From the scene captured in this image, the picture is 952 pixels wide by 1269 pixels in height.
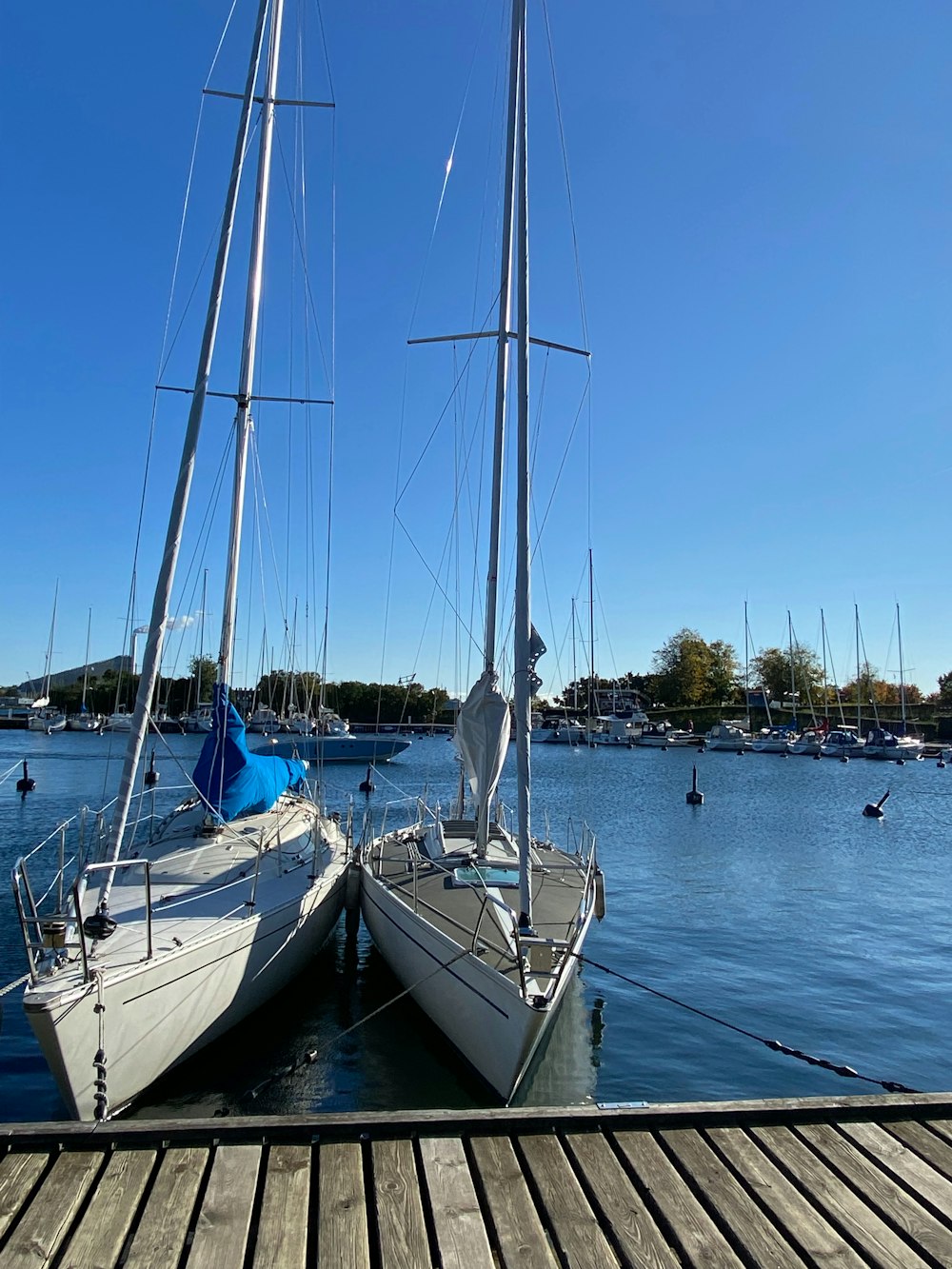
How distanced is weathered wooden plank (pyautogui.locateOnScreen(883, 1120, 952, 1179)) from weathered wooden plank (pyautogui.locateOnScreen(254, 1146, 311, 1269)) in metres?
3.62

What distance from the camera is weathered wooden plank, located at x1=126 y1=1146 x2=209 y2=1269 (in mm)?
4137

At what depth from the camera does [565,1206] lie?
4.54 m

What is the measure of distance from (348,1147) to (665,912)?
16.8 meters

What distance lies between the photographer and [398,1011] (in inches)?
507

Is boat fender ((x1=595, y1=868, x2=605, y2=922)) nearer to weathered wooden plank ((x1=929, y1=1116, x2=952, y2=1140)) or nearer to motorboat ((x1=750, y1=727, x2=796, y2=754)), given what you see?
weathered wooden plank ((x1=929, y1=1116, x2=952, y2=1140))

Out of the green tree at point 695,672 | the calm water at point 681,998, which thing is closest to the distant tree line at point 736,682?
the green tree at point 695,672

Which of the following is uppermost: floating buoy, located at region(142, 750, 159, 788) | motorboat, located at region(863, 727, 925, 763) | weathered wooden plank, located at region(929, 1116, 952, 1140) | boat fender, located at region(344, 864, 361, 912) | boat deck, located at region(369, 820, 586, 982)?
motorboat, located at region(863, 727, 925, 763)

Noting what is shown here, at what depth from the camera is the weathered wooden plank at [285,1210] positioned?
4145mm

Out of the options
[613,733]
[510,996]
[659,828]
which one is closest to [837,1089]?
[510,996]

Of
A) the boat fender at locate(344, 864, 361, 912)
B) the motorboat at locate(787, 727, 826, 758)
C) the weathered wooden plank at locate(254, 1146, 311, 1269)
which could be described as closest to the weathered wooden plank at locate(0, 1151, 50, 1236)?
the weathered wooden plank at locate(254, 1146, 311, 1269)

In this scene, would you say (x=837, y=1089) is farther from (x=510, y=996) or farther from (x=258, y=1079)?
(x=258, y=1079)

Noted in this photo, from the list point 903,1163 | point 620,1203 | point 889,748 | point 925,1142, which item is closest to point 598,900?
point 925,1142

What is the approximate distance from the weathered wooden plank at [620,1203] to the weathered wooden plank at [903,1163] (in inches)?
61.1

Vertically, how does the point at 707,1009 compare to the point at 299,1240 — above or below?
below
